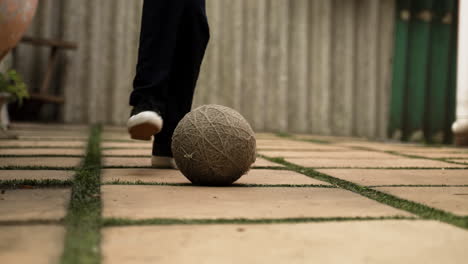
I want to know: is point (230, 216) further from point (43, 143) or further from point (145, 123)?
point (43, 143)

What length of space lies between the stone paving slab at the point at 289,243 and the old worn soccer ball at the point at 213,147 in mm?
596

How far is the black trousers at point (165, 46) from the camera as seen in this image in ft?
6.43

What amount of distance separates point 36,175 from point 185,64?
713 mm

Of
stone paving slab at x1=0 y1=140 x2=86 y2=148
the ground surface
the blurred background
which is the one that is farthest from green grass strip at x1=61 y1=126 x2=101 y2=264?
the blurred background

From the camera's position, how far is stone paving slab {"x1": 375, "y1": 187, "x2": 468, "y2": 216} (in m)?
1.34

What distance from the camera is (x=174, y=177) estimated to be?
1.86 meters

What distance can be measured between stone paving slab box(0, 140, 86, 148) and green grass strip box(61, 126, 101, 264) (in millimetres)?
1136

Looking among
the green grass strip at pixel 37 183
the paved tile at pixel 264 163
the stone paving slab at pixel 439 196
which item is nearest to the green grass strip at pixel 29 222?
the green grass strip at pixel 37 183

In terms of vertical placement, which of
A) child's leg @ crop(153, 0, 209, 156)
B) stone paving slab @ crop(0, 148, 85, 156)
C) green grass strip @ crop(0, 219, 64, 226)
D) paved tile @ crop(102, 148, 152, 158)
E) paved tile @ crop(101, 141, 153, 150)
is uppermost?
child's leg @ crop(153, 0, 209, 156)

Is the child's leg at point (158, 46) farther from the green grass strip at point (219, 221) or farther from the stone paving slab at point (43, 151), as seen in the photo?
the green grass strip at point (219, 221)

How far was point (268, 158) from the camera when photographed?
2658 millimetres

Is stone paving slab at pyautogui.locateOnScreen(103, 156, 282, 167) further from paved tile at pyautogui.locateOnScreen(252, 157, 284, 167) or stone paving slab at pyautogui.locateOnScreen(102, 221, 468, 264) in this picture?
stone paving slab at pyautogui.locateOnScreen(102, 221, 468, 264)

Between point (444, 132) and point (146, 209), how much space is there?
5.26 meters

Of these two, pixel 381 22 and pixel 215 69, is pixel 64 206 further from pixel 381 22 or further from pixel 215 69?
pixel 381 22
